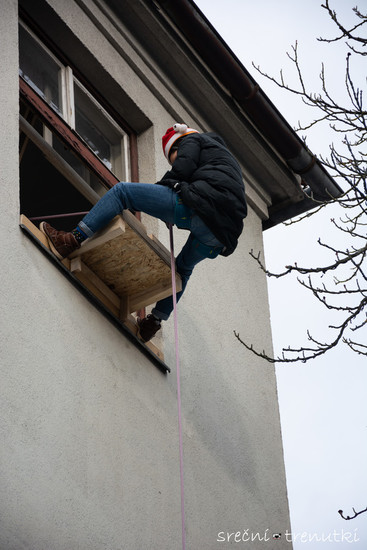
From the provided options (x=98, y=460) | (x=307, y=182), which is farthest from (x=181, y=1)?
(x=98, y=460)

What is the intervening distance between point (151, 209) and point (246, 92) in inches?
125

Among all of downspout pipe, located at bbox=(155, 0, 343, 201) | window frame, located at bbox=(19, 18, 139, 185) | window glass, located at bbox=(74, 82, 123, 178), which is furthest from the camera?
downspout pipe, located at bbox=(155, 0, 343, 201)

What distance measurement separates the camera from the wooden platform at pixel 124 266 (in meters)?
6.63

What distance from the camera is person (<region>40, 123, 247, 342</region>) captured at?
6.61m

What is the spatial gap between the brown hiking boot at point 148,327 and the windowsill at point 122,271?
47 mm

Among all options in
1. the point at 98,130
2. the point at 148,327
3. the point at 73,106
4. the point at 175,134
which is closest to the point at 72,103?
the point at 73,106

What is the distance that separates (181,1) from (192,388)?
3.45m

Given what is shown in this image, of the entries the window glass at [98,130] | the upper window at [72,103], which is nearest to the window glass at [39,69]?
the upper window at [72,103]

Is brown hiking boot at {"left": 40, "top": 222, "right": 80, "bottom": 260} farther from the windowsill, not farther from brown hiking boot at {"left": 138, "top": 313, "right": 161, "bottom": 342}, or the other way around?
brown hiking boot at {"left": 138, "top": 313, "right": 161, "bottom": 342}

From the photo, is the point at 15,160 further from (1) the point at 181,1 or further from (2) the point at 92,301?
(1) the point at 181,1

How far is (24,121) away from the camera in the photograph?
23.8 ft

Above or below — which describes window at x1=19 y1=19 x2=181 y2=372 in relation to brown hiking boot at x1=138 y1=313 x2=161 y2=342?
above

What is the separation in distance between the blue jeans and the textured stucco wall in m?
0.44

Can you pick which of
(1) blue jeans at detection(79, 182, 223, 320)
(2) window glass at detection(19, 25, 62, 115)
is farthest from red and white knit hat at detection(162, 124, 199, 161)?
(2) window glass at detection(19, 25, 62, 115)
